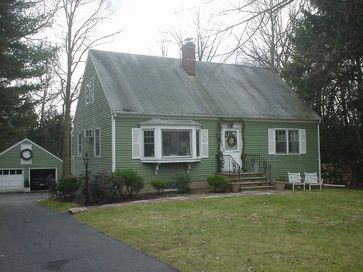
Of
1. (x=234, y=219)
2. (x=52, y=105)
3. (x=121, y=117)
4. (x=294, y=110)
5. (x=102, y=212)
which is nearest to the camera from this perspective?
(x=234, y=219)

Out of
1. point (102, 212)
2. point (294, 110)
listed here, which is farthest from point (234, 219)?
point (294, 110)

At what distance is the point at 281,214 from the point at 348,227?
2034 mm

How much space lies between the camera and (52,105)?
4262 cm

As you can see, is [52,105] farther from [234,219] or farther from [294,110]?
[234,219]

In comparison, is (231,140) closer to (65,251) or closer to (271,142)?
(271,142)

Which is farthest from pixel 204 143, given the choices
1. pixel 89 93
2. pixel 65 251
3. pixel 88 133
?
pixel 65 251

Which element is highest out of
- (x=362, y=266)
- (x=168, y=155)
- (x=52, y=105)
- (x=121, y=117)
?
(x=52, y=105)

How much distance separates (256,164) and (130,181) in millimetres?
7359

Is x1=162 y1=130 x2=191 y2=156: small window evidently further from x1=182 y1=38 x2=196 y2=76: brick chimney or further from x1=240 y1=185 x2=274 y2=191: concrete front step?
x1=182 y1=38 x2=196 y2=76: brick chimney

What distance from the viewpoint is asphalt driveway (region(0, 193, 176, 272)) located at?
7309 millimetres

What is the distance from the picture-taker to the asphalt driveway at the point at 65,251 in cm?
731

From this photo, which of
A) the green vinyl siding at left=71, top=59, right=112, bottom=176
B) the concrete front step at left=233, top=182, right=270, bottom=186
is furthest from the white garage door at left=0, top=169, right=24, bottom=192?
the concrete front step at left=233, top=182, right=270, bottom=186

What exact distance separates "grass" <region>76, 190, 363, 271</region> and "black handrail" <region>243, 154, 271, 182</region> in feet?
17.6

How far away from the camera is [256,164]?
21.4 metres
